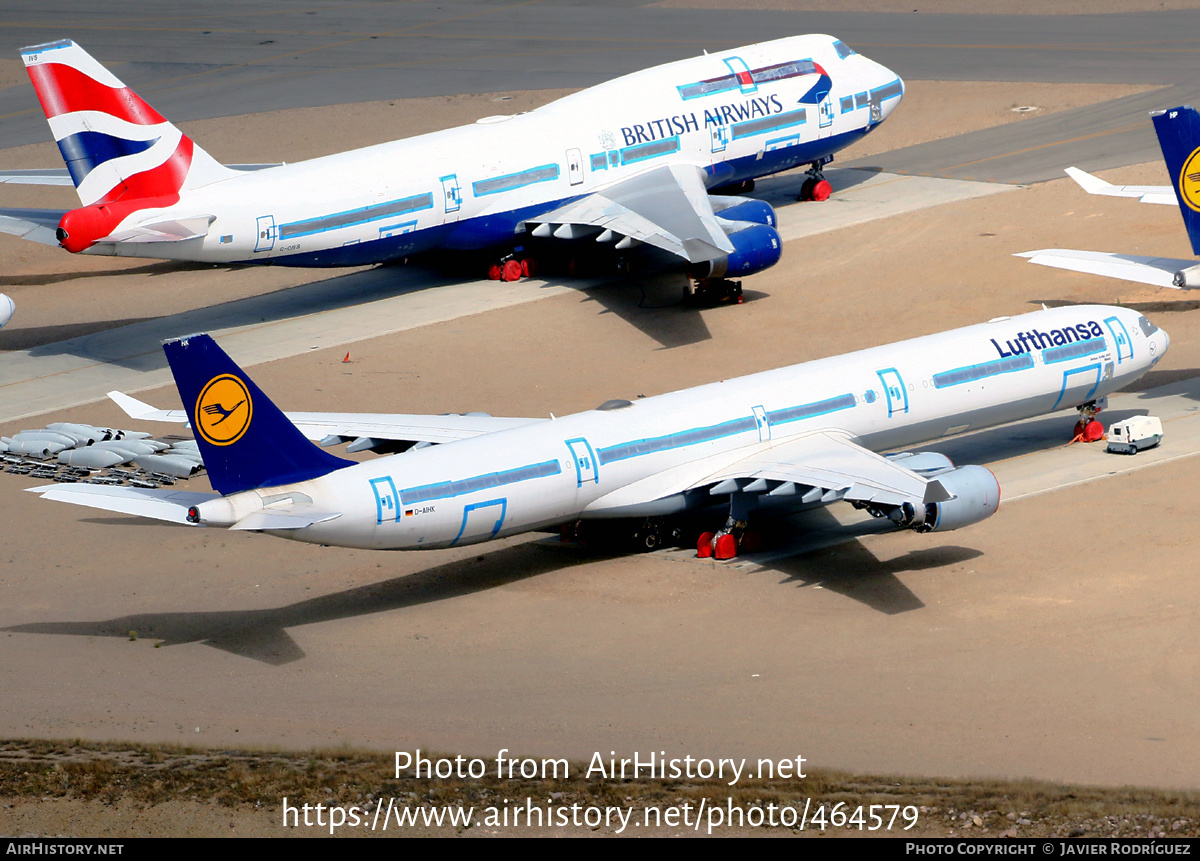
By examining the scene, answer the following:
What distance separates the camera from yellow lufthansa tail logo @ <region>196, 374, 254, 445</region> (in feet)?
95.2

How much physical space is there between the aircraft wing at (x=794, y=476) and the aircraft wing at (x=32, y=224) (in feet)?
90.6

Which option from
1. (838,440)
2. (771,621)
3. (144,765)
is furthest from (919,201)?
(144,765)

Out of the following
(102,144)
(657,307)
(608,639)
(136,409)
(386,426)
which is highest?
(102,144)

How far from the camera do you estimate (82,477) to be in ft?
135

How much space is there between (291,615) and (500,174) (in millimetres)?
26061

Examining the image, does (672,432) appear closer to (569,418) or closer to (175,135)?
(569,418)

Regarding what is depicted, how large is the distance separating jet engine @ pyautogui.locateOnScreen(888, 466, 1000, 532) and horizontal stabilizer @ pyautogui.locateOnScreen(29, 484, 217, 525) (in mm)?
14348

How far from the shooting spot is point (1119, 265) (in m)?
45.1

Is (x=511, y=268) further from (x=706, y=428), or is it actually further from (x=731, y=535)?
(x=731, y=535)

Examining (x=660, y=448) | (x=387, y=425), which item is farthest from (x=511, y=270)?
(x=660, y=448)

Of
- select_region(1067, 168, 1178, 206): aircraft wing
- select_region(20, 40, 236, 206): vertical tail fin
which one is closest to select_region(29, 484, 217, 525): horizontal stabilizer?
select_region(20, 40, 236, 206): vertical tail fin
